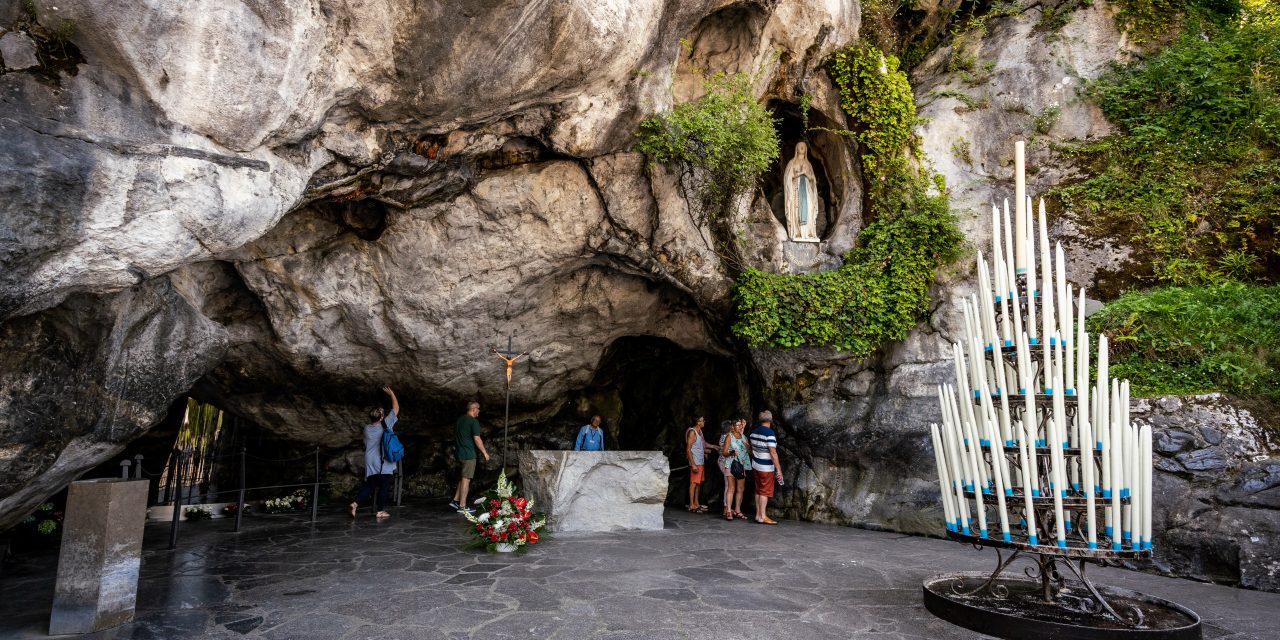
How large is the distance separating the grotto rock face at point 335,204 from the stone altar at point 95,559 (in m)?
1.23

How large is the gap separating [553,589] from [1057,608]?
11.4ft

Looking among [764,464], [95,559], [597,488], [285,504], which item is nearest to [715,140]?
[764,464]

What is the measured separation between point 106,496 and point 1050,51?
1302cm

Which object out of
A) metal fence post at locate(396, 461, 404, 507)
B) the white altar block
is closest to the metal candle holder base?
the white altar block

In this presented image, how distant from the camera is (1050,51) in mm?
10969

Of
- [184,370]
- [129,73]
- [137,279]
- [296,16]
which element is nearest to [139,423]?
[184,370]

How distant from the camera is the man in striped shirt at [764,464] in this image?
30.6 feet

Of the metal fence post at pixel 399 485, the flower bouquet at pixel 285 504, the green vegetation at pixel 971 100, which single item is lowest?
the flower bouquet at pixel 285 504

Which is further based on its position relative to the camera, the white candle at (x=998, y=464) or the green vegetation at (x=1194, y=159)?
the green vegetation at (x=1194, y=159)

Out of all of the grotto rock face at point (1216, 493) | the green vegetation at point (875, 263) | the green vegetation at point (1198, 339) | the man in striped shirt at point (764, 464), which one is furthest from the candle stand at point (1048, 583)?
the green vegetation at point (875, 263)

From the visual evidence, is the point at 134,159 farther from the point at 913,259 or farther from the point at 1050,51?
the point at 1050,51

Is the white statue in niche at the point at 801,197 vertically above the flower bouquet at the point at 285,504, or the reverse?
the white statue in niche at the point at 801,197

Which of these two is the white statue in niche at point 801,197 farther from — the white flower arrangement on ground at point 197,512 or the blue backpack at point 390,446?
the white flower arrangement on ground at point 197,512

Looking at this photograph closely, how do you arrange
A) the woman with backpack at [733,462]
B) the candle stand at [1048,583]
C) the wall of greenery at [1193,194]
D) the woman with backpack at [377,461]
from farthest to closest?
the woman with backpack at [733,462]
the woman with backpack at [377,461]
the wall of greenery at [1193,194]
the candle stand at [1048,583]
